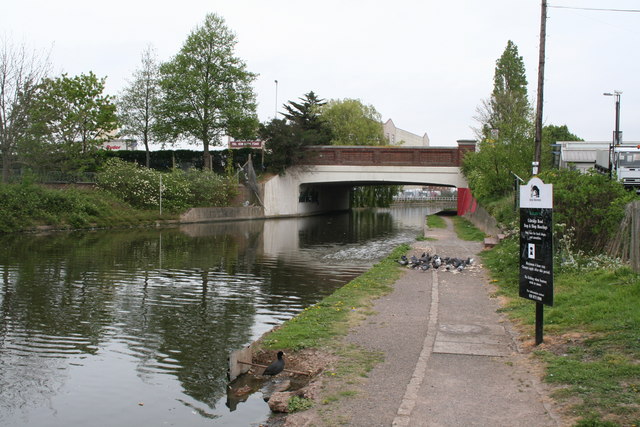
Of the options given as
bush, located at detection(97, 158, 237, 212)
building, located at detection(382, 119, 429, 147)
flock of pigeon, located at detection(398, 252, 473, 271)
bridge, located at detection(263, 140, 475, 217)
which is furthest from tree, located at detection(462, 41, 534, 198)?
building, located at detection(382, 119, 429, 147)

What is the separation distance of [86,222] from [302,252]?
15299 mm

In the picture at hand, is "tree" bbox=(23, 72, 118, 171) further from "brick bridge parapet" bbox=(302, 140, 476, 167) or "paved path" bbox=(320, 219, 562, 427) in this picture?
"paved path" bbox=(320, 219, 562, 427)

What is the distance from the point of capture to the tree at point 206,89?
49375mm

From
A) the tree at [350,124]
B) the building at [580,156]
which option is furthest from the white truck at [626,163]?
the tree at [350,124]

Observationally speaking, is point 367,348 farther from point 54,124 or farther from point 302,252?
point 54,124

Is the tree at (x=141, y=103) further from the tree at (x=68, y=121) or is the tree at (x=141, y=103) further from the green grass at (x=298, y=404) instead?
the green grass at (x=298, y=404)

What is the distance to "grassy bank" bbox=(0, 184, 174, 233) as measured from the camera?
3055 cm

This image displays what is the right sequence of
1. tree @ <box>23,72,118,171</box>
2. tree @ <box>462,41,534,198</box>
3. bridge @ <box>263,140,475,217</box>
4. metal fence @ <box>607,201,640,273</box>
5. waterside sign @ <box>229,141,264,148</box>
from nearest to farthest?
metal fence @ <box>607,201,640,273</box> < tree @ <box>462,41,534,198</box> < tree @ <box>23,72,118,171</box> < bridge @ <box>263,140,475,217</box> < waterside sign @ <box>229,141,264,148</box>

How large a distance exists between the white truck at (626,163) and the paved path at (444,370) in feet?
56.2

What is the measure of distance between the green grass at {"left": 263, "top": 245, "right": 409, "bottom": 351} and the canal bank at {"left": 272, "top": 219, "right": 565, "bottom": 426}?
330 mm

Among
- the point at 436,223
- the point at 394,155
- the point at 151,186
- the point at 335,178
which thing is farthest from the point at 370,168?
the point at 151,186

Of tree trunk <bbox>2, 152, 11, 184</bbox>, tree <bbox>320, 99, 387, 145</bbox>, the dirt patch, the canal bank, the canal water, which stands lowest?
the canal water

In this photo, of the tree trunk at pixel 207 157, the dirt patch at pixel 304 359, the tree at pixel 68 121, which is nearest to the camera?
the dirt patch at pixel 304 359

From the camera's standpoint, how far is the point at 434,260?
16672 mm
